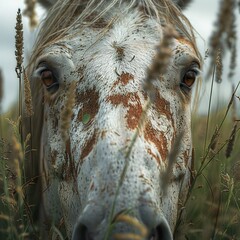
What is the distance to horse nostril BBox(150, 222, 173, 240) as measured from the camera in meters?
2.45

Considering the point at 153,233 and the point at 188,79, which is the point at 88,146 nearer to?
the point at 153,233

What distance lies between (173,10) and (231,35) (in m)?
1.11

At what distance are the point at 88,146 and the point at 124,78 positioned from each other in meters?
0.48

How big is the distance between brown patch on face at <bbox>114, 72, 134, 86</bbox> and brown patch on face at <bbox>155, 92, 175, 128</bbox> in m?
0.23

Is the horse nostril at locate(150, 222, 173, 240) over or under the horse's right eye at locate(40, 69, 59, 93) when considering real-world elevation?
under

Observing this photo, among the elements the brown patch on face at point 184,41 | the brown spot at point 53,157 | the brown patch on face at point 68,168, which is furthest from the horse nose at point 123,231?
the brown patch on face at point 184,41

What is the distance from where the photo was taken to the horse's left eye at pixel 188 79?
3566 millimetres

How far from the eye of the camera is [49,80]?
11.9 feet

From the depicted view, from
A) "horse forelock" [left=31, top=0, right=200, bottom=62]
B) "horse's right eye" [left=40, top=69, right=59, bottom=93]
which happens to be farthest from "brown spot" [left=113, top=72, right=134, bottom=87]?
"horse forelock" [left=31, top=0, right=200, bottom=62]

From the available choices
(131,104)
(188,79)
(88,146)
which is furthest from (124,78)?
(188,79)

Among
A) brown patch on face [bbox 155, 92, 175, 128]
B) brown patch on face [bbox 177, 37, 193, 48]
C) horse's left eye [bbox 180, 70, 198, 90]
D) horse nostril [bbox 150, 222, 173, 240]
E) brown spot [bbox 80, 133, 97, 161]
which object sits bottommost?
horse nostril [bbox 150, 222, 173, 240]

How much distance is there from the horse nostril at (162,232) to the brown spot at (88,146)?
0.60 m

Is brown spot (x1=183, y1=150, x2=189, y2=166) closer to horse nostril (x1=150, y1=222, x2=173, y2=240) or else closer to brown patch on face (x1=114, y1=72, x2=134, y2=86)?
brown patch on face (x1=114, y1=72, x2=134, y2=86)

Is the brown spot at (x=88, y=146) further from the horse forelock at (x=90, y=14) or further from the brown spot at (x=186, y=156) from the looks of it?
the horse forelock at (x=90, y=14)
